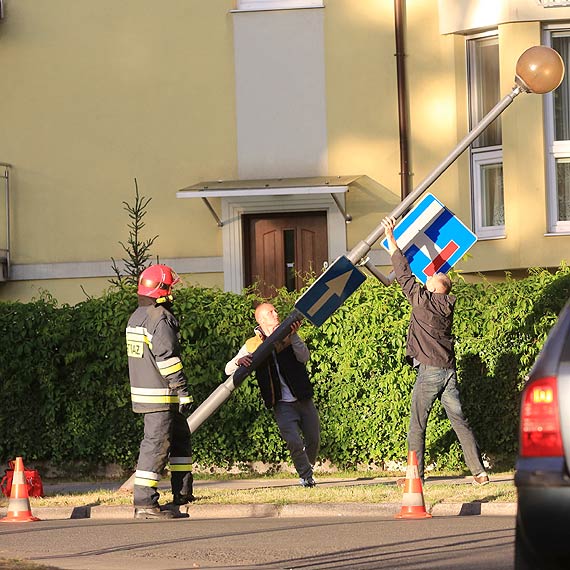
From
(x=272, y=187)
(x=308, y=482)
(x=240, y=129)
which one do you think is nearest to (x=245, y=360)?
(x=308, y=482)

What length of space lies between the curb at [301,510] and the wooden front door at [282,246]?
7.69 m

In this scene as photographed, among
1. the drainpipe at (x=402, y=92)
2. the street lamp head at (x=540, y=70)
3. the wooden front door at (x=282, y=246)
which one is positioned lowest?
the wooden front door at (x=282, y=246)

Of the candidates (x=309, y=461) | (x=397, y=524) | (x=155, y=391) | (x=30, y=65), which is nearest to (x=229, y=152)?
(x=30, y=65)

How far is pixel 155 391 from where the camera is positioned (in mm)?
11805

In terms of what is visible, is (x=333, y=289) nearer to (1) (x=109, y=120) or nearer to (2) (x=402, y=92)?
(2) (x=402, y=92)

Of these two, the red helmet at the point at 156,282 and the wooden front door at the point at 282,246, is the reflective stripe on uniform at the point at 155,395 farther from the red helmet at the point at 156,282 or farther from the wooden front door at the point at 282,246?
the wooden front door at the point at 282,246

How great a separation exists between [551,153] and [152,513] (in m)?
8.95

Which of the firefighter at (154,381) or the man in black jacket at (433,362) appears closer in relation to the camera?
the firefighter at (154,381)

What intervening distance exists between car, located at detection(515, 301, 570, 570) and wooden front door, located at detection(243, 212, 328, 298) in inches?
529

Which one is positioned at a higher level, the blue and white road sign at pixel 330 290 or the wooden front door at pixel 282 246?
the wooden front door at pixel 282 246

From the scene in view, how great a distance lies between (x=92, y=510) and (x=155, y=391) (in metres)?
1.22

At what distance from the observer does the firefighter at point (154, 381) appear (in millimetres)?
11711

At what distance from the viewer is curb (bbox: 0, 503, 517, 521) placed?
38.0 feet

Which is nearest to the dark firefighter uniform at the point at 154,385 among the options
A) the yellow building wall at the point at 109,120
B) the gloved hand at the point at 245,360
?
the gloved hand at the point at 245,360
